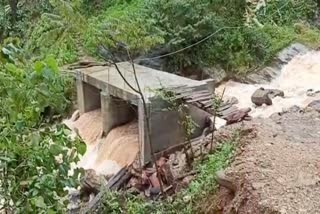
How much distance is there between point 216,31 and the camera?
11.8m

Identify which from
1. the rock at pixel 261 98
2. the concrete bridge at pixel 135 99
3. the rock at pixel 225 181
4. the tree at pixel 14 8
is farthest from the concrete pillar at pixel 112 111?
the tree at pixel 14 8

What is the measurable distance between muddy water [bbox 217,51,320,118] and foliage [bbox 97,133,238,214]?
139 inches

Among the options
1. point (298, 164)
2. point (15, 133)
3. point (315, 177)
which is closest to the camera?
point (15, 133)

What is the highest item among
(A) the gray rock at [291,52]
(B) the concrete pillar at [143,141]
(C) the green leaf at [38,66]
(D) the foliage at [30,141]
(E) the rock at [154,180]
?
(C) the green leaf at [38,66]

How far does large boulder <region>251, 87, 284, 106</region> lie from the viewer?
9.70 metres

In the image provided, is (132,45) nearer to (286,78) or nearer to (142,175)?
(142,175)

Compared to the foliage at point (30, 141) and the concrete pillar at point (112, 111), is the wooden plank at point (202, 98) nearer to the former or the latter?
the concrete pillar at point (112, 111)

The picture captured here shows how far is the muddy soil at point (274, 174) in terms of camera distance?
438 cm

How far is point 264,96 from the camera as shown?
9.71 metres

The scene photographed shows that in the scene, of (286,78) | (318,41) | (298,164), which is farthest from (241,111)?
(318,41)

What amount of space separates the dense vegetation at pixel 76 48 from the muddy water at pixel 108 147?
3.39 feet

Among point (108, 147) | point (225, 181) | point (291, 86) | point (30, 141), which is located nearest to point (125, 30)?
point (108, 147)

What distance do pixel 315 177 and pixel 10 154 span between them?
3.36m

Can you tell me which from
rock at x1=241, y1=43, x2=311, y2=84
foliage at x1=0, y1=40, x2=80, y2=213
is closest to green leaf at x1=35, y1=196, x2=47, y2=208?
foliage at x1=0, y1=40, x2=80, y2=213
